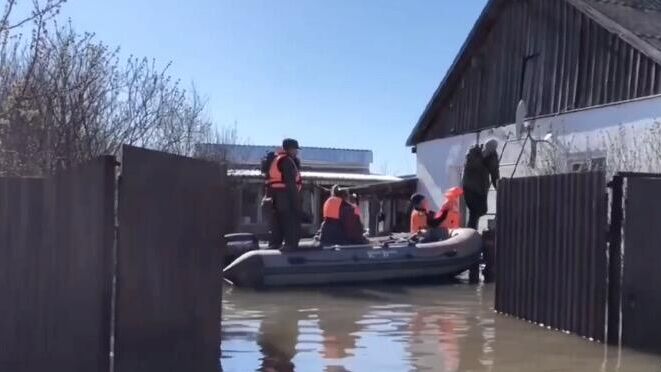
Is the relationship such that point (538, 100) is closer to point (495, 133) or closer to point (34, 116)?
Result: point (495, 133)

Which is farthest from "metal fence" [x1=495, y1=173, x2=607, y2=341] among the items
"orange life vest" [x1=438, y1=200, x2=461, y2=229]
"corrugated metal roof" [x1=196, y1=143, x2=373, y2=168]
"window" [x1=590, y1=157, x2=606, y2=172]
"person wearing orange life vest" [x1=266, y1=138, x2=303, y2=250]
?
"corrugated metal roof" [x1=196, y1=143, x2=373, y2=168]

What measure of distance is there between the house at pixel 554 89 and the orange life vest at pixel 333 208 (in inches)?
145

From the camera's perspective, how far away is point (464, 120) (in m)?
25.0

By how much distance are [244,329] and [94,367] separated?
3.61 m

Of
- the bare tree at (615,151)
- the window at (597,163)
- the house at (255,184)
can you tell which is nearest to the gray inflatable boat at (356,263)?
the bare tree at (615,151)

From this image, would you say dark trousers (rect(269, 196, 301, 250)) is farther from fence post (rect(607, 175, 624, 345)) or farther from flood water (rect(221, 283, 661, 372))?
fence post (rect(607, 175, 624, 345))

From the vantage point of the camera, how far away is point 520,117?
21516 millimetres

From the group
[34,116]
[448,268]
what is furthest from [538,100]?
[34,116]

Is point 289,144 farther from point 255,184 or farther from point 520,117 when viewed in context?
point 255,184

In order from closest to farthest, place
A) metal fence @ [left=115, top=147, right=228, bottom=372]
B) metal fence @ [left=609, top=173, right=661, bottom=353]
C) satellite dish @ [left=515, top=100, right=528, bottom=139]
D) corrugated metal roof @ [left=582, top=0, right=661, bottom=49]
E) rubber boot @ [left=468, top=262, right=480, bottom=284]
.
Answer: metal fence @ [left=115, top=147, right=228, bottom=372], metal fence @ [left=609, top=173, right=661, bottom=353], rubber boot @ [left=468, top=262, right=480, bottom=284], corrugated metal roof @ [left=582, top=0, right=661, bottom=49], satellite dish @ [left=515, top=100, right=528, bottom=139]

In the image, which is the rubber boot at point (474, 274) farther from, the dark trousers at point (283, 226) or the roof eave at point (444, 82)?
the roof eave at point (444, 82)

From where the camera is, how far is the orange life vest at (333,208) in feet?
47.7

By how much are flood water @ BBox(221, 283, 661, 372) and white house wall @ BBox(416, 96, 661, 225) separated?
798 centimetres

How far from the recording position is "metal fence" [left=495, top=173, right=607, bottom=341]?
8359mm
